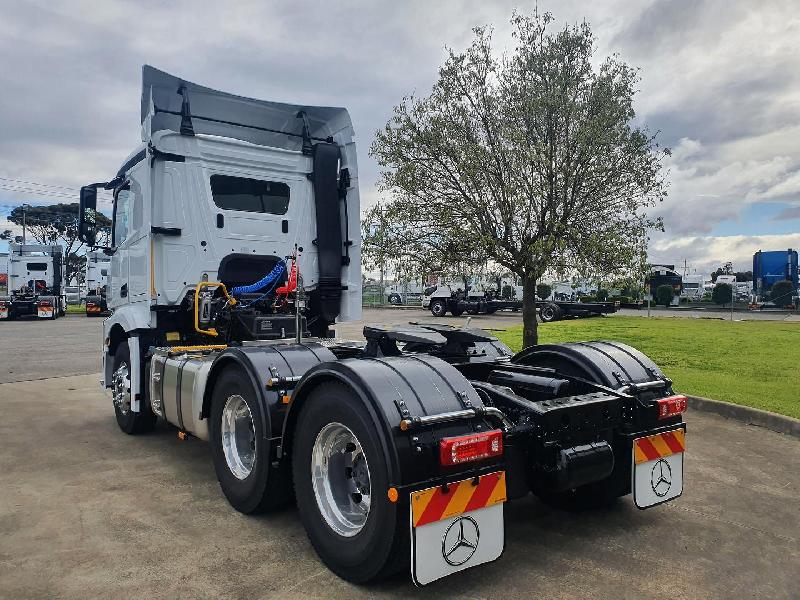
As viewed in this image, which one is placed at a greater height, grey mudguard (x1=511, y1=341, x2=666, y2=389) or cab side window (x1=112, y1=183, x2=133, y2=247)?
cab side window (x1=112, y1=183, x2=133, y2=247)

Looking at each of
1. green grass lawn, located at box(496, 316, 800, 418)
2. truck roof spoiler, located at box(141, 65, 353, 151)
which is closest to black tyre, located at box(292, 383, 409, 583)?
truck roof spoiler, located at box(141, 65, 353, 151)

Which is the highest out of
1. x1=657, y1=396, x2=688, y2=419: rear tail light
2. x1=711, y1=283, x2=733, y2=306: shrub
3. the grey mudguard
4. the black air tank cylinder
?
x1=711, y1=283, x2=733, y2=306: shrub

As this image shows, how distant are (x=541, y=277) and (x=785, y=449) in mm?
5692

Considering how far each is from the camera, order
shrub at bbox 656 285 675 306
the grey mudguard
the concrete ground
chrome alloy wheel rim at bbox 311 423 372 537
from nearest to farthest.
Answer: the concrete ground → chrome alloy wheel rim at bbox 311 423 372 537 → the grey mudguard → shrub at bbox 656 285 675 306

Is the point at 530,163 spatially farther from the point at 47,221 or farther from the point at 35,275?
the point at 47,221

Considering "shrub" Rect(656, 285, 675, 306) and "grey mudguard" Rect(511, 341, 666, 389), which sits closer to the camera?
"grey mudguard" Rect(511, 341, 666, 389)

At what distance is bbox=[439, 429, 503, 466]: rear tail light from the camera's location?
9.18 ft

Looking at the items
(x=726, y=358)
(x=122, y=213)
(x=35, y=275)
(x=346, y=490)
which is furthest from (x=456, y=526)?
(x=35, y=275)

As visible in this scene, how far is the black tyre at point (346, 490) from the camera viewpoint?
2840mm

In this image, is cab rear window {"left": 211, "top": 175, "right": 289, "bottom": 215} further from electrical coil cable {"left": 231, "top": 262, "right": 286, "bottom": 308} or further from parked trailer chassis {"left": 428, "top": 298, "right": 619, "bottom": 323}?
parked trailer chassis {"left": 428, "top": 298, "right": 619, "bottom": 323}

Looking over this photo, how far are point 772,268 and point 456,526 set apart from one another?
4387cm

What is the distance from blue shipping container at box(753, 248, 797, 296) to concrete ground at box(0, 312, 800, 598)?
38.6m

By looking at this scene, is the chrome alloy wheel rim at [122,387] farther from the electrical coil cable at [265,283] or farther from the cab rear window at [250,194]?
the cab rear window at [250,194]

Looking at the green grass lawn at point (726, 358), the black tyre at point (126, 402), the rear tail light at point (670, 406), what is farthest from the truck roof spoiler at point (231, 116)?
the green grass lawn at point (726, 358)
